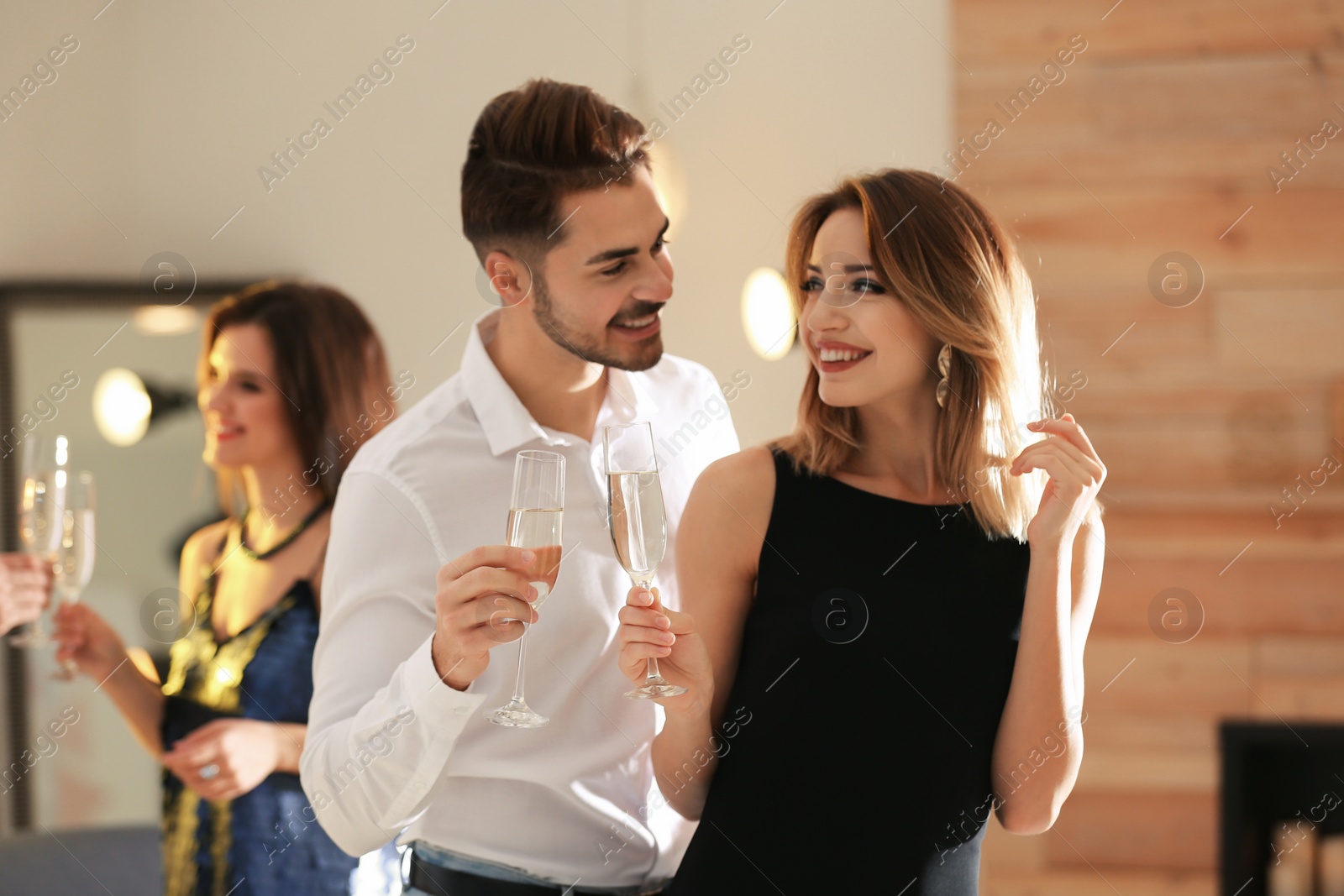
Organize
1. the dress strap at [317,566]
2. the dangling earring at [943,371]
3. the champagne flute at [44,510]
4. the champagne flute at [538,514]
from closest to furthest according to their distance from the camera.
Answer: the champagne flute at [538,514] → the dangling earring at [943,371] → the champagne flute at [44,510] → the dress strap at [317,566]

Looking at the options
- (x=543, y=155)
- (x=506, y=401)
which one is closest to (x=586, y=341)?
(x=506, y=401)

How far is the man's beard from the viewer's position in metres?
1.64

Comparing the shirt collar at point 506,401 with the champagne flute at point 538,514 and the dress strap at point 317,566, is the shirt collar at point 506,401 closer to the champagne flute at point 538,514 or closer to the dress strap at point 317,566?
the champagne flute at point 538,514

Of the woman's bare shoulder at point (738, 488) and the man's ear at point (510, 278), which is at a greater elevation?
the man's ear at point (510, 278)

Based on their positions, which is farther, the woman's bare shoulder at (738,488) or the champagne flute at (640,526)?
the woman's bare shoulder at (738,488)

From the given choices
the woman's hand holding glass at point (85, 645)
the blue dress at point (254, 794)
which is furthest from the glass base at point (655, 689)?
the woman's hand holding glass at point (85, 645)

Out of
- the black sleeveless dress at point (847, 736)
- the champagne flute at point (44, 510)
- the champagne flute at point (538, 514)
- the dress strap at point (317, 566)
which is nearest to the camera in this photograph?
the champagne flute at point (538, 514)

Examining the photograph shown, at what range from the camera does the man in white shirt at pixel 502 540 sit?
1551 millimetres

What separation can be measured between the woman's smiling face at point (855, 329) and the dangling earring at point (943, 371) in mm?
41

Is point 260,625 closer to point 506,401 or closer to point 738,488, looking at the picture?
point 506,401

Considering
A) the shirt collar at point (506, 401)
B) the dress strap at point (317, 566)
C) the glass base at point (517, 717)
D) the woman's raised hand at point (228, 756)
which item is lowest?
the woman's raised hand at point (228, 756)

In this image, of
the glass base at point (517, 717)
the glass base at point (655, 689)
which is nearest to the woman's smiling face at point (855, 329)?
the glass base at point (655, 689)

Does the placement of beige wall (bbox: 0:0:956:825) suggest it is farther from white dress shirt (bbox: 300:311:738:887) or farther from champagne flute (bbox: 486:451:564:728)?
champagne flute (bbox: 486:451:564:728)

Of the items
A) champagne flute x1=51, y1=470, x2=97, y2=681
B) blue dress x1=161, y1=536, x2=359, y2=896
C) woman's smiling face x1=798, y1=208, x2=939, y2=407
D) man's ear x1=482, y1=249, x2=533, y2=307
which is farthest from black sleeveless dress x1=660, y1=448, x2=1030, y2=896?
champagne flute x1=51, y1=470, x2=97, y2=681
